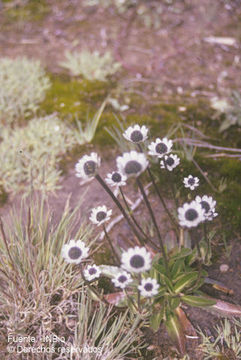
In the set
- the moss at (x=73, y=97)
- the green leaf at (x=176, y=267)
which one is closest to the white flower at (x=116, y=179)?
the green leaf at (x=176, y=267)

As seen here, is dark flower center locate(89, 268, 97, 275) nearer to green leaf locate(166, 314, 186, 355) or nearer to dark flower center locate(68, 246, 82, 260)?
dark flower center locate(68, 246, 82, 260)

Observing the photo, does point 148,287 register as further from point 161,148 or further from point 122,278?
point 161,148

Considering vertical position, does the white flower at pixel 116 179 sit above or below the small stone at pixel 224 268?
above

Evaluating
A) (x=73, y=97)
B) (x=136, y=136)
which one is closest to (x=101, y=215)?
(x=136, y=136)

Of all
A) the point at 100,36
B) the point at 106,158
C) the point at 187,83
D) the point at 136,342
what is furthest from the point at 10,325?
the point at 100,36

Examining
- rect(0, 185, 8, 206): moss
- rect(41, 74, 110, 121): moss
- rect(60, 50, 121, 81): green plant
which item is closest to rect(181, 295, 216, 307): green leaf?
rect(0, 185, 8, 206): moss

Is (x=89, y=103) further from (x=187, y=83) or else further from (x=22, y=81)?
(x=187, y=83)

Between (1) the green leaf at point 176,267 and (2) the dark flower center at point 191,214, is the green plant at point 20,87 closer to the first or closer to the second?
(1) the green leaf at point 176,267
